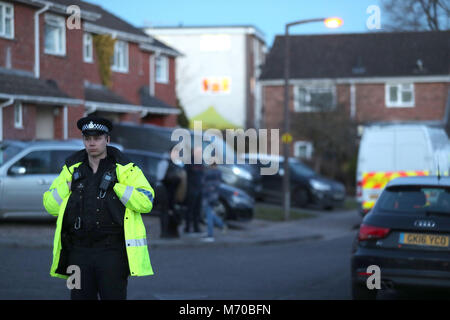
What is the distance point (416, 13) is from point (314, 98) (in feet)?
79.1

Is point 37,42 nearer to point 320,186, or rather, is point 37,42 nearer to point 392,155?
point 392,155

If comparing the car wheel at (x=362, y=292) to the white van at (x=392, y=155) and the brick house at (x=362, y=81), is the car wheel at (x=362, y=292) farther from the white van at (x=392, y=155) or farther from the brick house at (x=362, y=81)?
the brick house at (x=362, y=81)

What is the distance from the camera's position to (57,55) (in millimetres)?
14578

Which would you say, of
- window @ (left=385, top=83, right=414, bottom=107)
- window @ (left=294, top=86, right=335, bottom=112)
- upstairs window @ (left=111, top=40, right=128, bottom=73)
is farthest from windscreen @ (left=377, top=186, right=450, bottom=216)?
window @ (left=385, top=83, right=414, bottom=107)

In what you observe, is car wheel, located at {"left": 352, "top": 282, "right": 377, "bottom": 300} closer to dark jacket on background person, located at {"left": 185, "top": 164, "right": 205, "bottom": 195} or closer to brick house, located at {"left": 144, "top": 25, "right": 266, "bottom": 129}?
dark jacket on background person, located at {"left": 185, "top": 164, "right": 205, "bottom": 195}

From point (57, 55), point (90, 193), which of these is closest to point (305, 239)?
point (57, 55)

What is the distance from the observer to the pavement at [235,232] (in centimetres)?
1448

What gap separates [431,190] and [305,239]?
9691 millimetres

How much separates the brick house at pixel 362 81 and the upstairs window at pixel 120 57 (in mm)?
10518

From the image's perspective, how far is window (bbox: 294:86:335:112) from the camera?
38688 millimetres

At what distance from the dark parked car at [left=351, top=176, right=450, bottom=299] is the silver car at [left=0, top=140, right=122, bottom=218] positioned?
840 cm

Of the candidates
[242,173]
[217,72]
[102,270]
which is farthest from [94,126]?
[217,72]

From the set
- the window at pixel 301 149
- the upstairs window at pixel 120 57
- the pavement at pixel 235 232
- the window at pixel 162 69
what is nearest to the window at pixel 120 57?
the upstairs window at pixel 120 57
